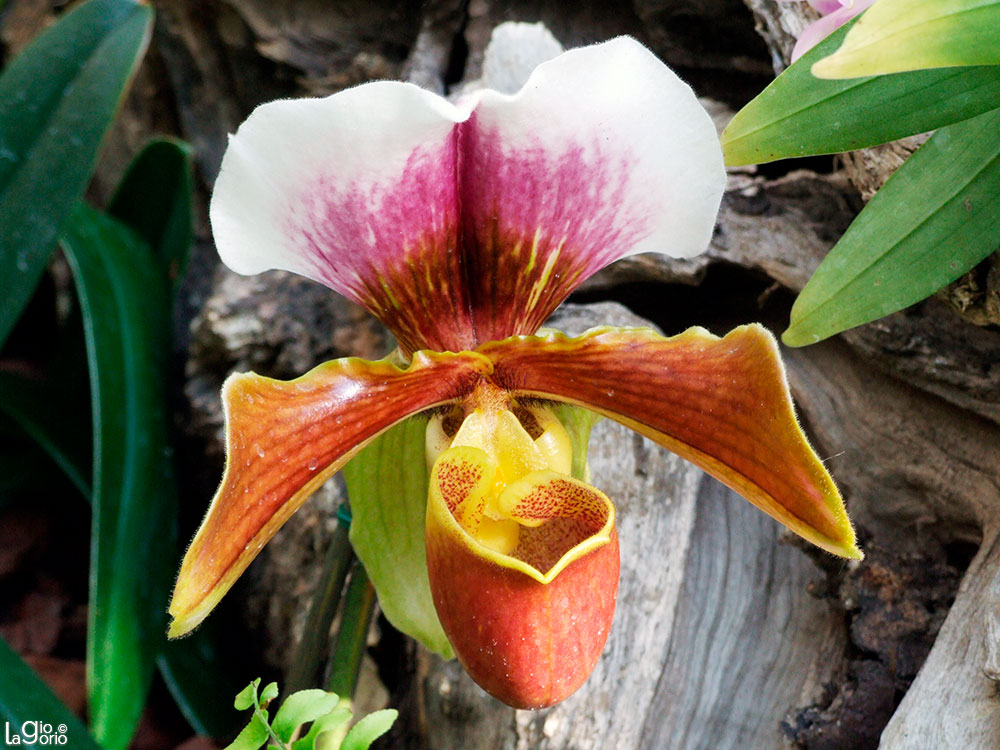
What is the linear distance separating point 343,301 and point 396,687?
56cm

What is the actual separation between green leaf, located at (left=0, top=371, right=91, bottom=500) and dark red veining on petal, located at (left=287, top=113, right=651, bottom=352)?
772 millimetres

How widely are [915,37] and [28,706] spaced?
1.03 metres

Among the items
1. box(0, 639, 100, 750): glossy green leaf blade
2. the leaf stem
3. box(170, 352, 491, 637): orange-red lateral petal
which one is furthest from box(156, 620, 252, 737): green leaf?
box(170, 352, 491, 637): orange-red lateral petal

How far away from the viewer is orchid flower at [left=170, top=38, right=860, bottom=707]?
63cm

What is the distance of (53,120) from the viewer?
3.69 ft

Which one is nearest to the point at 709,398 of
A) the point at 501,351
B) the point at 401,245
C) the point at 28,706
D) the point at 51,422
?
the point at 501,351

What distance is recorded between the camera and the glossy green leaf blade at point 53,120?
3.49 feet

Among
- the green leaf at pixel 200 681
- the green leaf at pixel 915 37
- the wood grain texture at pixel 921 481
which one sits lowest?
the green leaf at pixel 200 681

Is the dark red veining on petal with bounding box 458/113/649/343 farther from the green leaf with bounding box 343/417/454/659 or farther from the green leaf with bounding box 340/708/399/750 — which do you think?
the green leaf with bounding box 340/708/399/750

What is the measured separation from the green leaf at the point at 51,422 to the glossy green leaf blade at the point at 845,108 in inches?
42.5

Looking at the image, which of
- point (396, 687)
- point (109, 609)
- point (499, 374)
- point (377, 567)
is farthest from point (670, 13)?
point (109, 609)

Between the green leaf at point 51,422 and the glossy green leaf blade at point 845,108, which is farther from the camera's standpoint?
the green leaf at point 51,422

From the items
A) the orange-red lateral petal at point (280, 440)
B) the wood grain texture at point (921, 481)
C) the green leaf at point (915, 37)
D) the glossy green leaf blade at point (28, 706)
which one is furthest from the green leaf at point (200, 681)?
the green leaf at point (915, 37)

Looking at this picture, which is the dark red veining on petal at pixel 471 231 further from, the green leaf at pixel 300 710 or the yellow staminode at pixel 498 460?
the green leaf at pixel 300 710
